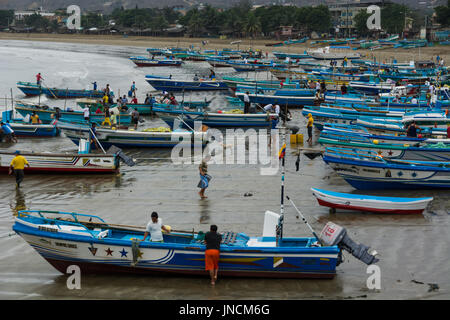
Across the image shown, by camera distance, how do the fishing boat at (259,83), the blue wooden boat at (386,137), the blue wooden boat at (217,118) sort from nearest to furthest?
1. the blue wooden boat at (386,137)
2. the blue wooden boat at (217,118)
3. the fishing boat at (259,83)

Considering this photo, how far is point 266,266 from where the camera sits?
38.4ft

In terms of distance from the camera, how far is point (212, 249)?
1148 cm

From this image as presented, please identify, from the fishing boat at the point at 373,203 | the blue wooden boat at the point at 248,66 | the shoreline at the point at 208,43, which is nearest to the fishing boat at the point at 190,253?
the fishing boat at the point at 373,203

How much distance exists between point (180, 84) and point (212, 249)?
38.8 metres

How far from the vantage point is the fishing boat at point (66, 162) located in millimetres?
20969

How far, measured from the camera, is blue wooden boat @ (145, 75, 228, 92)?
161 feet

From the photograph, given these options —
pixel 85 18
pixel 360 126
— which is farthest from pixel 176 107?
pixel 85 18

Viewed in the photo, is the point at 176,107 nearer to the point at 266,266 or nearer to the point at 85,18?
the point at 266,266

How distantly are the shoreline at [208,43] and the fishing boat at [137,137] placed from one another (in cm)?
5192

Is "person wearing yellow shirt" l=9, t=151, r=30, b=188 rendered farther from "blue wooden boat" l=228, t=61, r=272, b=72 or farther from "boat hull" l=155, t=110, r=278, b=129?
"blue wooden boat" l=228, t=61, r=272, b=72

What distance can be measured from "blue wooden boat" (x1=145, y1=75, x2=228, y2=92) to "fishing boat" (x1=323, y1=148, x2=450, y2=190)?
102 ft

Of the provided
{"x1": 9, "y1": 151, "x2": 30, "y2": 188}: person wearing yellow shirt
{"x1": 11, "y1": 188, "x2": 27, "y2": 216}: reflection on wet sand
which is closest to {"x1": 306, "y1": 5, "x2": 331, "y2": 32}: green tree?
{"x1": 9, "y1": 151, "x2": 30, "y2": 188}: person wearing yellow shirt

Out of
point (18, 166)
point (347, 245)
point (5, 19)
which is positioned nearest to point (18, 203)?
point (18, 166)

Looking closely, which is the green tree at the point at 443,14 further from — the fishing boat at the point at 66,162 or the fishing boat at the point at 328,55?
the fishing boat at the point at 66,162
